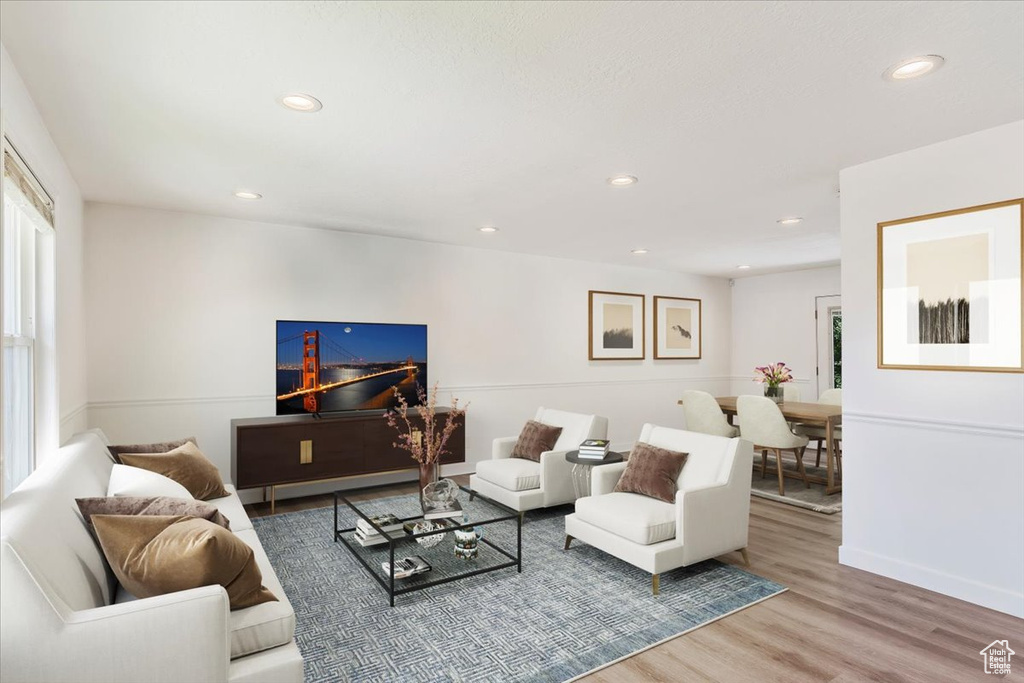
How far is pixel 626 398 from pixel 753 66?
215 inches

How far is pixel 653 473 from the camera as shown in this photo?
3.38 m

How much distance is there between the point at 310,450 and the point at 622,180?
127 inches

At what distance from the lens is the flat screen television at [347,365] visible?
4898 mm

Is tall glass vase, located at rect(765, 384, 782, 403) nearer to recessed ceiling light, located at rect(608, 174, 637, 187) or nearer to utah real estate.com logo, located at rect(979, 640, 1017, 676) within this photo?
recessed ceiling light, located at rect(608, 174, 637, 187)

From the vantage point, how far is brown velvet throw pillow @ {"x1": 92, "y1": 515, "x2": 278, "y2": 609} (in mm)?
1715

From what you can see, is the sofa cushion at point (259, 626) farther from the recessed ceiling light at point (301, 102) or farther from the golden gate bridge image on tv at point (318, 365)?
the golden gate bridge image on tv at point (318, 365)

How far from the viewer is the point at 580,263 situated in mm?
6762

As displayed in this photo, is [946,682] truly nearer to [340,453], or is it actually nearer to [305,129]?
[305,129]

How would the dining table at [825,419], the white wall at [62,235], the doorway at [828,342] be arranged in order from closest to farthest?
the white wall at [62,235] < the dining table at [825,419] < the doorway at [828,342]

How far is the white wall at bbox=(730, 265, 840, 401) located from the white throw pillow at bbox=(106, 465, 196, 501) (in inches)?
Answer: 272

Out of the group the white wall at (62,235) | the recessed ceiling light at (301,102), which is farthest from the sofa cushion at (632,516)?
the white wall at (62,235)

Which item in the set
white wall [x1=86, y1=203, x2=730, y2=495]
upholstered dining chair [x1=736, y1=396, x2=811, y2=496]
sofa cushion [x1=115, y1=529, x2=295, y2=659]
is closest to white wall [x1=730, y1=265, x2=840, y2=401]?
white wall [x1=86, y1=203, x2=730, y2=495]

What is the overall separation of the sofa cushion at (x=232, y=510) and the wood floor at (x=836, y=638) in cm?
194

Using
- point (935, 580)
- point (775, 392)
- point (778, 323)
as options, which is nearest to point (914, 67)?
point (935, 580)
